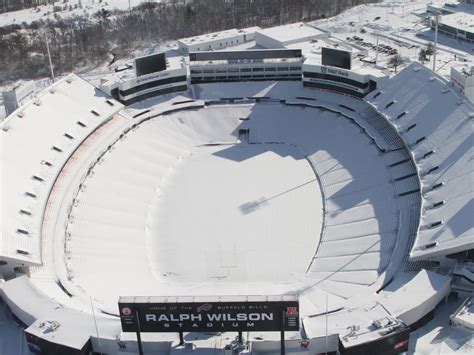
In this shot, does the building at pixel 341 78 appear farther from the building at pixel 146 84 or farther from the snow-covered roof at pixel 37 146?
the snow-covered roof at pixel 37 146

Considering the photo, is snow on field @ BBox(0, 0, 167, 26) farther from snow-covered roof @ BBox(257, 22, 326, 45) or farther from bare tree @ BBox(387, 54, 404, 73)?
bare tree @ BBox(387, 54, 404, 73)

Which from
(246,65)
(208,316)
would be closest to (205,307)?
(208,316)

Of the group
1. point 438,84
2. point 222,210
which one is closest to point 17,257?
point 222,210

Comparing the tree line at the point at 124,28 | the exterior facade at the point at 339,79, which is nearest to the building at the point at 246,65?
the exterior facade at the point at 339,79

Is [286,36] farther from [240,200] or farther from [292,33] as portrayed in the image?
[240,200]

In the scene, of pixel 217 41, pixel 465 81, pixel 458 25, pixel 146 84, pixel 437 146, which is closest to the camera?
pixel 437 146

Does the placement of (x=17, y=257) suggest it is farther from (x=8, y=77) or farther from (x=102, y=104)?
(x=8, y=77)
